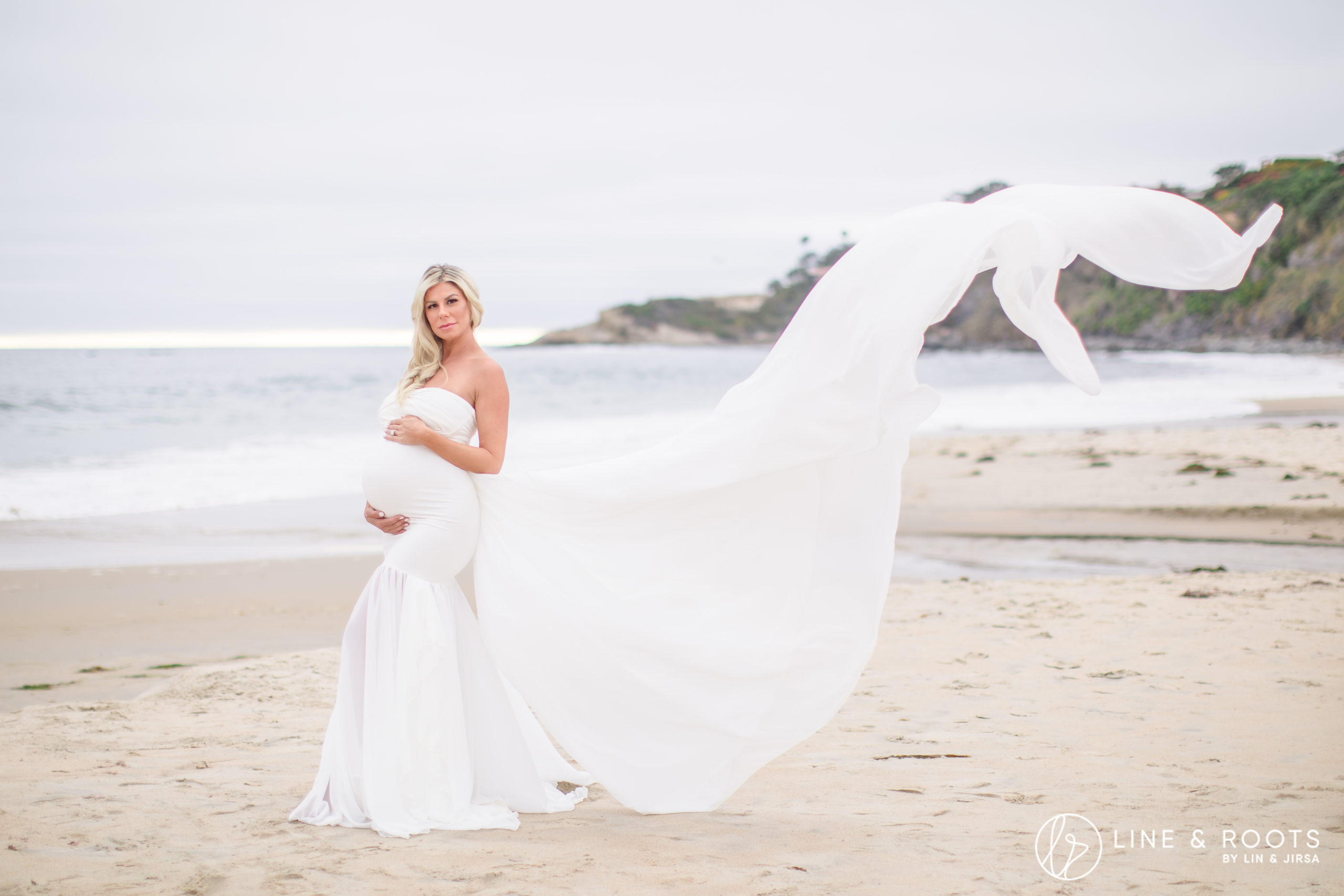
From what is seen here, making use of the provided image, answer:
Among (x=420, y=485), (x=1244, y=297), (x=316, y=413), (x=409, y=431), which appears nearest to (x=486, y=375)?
(x=409, y=431)

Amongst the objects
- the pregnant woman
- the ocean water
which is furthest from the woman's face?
the ocean water

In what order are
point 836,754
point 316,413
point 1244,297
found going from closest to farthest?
point 836,754, point 316,413, point 1244,297

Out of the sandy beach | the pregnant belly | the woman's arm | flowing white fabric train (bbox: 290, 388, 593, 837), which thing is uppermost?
the woman's arm

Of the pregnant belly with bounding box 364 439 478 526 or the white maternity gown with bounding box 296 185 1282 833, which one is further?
the pregnant belly with bounding box 364 439 478 526

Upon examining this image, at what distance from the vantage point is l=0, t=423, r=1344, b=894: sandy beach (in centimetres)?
298

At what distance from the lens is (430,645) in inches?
135

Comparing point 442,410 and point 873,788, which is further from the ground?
point 442,410

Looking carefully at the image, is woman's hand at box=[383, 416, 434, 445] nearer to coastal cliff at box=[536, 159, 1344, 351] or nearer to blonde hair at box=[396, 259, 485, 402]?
blonde hair at box=[396, 259, 485, 402]

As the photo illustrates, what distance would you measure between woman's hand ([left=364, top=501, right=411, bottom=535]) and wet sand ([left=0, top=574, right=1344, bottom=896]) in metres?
1.06

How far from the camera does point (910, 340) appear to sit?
10.5 ft

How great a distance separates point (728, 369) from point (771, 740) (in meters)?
60.1

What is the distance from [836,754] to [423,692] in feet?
6.40

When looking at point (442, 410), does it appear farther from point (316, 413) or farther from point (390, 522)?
point (316, 413)

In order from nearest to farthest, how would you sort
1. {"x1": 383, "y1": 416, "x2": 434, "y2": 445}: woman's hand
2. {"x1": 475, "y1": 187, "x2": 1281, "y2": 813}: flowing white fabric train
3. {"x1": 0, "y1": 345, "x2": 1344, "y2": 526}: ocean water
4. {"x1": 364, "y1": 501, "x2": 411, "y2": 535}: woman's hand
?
{"x1": 475, "y1": 187, "x2": 1281, "y2": 813}: flowing white fabric train < {"x1": 383, "y1": 416, "x2": 434, "y2": 445}: woman's hand < {"x1": 364, "y1": 501, "x2": 411, "y2": 535}: woman's hand < {"x1": 0, "y1": 345, "x2": 1344, "y2": 526}: ocean water
